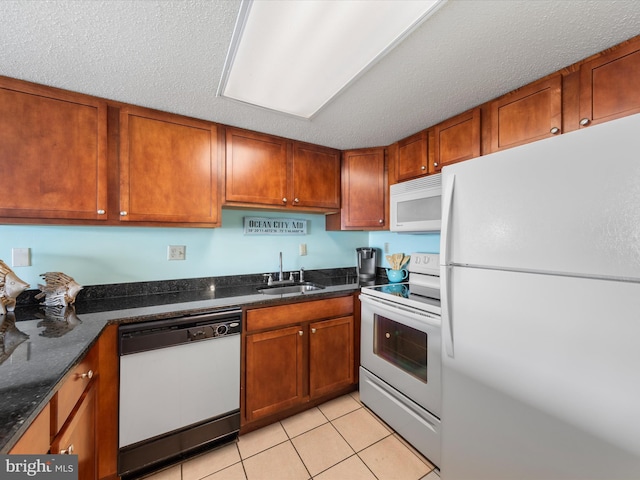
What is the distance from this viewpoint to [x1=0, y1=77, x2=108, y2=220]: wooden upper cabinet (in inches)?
52.7

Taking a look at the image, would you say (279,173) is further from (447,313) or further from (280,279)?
(447,313)

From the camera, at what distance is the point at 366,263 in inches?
104

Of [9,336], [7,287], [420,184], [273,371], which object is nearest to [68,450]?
[9,336]

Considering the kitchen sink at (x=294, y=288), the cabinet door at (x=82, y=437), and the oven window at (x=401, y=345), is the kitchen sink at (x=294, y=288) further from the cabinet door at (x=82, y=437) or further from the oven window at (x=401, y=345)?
the cabinet door at (x=82, y=437)

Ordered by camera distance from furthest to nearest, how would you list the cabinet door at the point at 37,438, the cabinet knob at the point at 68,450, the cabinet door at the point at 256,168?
the cabinet door at the point at 256,168 → the cabinet knob at the point at 68,450 → the cabinet door at the point at 37,438

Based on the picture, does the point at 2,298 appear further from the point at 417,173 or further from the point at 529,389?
Answer: the point at 417,173

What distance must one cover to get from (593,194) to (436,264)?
1.10 metres

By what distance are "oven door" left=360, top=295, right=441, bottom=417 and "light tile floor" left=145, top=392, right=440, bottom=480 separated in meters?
0.33

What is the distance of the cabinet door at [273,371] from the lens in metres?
1.73

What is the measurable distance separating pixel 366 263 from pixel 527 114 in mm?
1645

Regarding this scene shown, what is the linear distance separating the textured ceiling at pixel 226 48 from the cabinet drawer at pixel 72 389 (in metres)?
1.30

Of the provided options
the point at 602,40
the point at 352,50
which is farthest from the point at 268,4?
the point at 602,40

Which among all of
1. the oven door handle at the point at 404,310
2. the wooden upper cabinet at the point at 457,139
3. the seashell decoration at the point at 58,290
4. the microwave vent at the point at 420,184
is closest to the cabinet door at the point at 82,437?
the seashell decoration at the point at 58,290

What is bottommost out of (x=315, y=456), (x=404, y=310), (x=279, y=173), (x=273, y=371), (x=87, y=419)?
(x=315, y=456)
